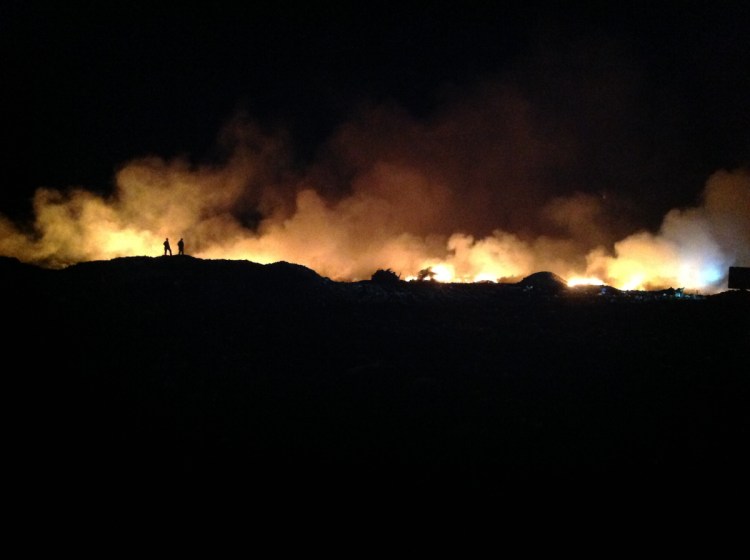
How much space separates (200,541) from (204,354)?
29.5 feet

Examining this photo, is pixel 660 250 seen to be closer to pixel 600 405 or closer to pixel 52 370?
pixel 600 405

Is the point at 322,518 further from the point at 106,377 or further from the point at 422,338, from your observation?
the point at 422,338

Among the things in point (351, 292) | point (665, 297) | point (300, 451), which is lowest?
point (300, 451)

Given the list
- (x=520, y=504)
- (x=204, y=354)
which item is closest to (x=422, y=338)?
(x=204, y=354)

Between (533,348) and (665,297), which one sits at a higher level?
(665,297)

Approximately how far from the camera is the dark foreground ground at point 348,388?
10.0 metres

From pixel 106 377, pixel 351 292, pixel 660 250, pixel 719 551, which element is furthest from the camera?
pixel 660 250

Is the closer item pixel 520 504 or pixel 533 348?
pixel 520 504

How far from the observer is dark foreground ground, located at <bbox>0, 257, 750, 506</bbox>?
10039 millimetres

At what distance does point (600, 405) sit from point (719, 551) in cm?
553

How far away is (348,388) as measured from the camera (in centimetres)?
1427

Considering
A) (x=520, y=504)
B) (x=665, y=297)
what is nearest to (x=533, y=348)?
(x=520, y=504)

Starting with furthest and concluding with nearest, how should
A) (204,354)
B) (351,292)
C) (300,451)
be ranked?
1. (351,292)
2. (204,354)
3. (300,451)

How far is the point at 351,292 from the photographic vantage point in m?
24.1
